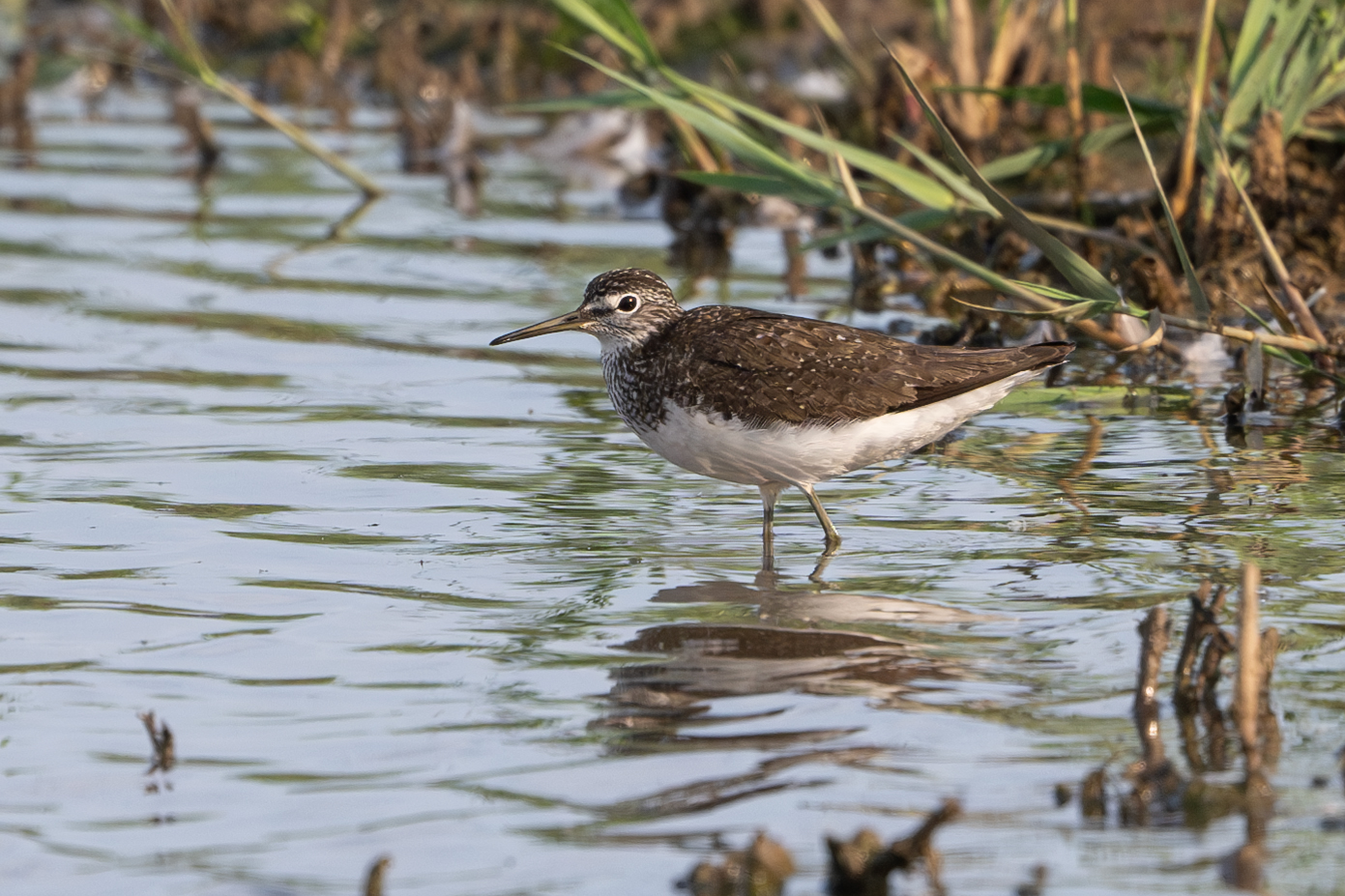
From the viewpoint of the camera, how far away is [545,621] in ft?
19.1

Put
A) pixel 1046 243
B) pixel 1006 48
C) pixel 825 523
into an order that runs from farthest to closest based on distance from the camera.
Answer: pixel 1006 48, pixel 1046 243, pixel 825 523

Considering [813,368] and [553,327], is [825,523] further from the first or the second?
[553,327]

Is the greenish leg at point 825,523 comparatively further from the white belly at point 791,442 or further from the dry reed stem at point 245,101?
the dry reed stem at point 245,101

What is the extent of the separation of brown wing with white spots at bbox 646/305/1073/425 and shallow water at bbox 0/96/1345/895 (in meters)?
0.55

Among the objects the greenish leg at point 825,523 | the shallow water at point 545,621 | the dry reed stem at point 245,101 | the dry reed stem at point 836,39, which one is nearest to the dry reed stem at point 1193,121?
the shallow water at point 545,621

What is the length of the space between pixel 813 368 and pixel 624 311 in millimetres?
1019

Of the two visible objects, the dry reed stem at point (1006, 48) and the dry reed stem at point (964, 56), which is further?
the dry reed stem at point (964, 56)

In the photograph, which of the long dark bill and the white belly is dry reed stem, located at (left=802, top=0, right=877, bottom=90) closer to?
the long dark bill

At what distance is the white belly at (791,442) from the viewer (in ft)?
21.7

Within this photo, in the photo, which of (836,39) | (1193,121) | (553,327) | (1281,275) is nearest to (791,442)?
(553,327)

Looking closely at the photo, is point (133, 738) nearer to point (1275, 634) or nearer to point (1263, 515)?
point (1275, 634)

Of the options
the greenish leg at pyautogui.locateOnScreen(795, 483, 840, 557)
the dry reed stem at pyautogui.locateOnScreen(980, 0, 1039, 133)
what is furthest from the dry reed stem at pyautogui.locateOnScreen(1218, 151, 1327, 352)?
the dry reed stem at pyautogui.locateOnScreen(980, 0, 1039, 133)

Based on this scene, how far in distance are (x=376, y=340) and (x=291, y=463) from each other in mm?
2616

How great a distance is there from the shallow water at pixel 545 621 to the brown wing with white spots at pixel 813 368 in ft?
1.81
